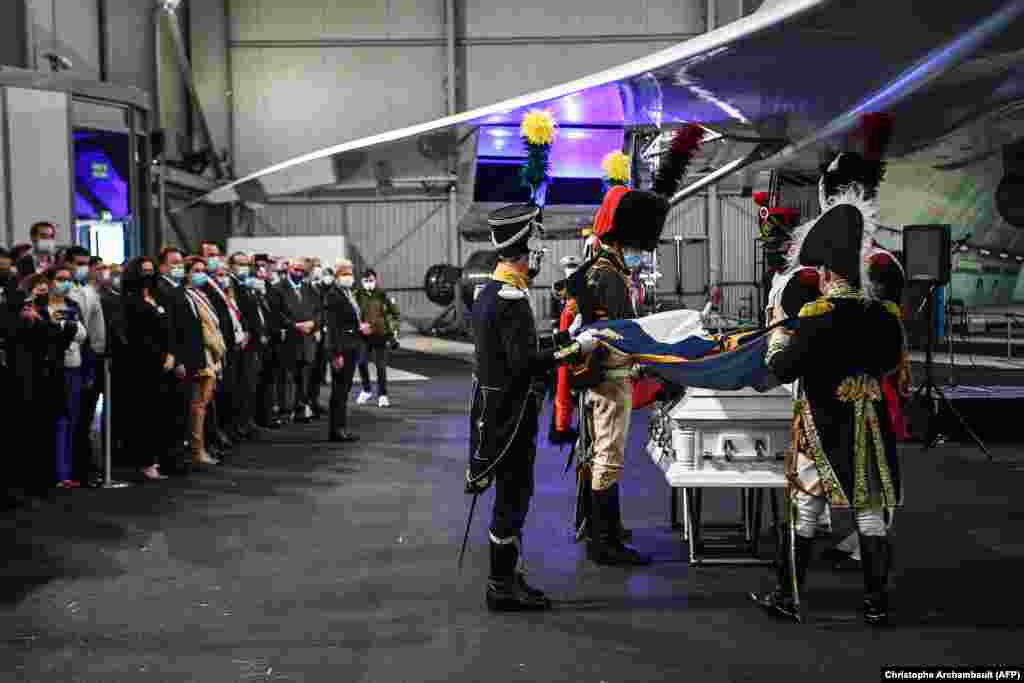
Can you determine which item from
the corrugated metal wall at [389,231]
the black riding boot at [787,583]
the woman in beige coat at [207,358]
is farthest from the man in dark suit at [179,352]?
the corrugated metal wall at [389,231]

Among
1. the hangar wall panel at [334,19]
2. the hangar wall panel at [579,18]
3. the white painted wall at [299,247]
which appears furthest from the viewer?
the hangar wall panel at [579,18]

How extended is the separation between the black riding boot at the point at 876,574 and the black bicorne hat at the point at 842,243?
113 centimetres

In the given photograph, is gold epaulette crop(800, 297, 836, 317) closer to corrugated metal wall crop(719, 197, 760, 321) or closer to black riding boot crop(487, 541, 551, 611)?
black riding boot crop(487, 541, 551, 611)

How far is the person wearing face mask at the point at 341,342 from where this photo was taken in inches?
436

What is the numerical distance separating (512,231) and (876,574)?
2257mm

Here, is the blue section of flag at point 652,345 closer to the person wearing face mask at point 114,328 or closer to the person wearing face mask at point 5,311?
the person wearing face mask at point 5,311

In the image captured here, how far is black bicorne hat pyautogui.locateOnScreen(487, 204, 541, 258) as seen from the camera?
520 centimetres

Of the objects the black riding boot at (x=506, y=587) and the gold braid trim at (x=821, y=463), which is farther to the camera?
the black riding boot at (x=506, y=587)

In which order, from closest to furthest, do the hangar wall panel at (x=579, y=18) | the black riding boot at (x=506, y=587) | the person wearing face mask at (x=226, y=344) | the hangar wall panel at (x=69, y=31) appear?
the black riding boot at (x=506, y=587), the person wearing face mask at (x=226, y=344), the hangar wall panel at (x=69, y=31), the hangar wall panel at (x=579, y=18)

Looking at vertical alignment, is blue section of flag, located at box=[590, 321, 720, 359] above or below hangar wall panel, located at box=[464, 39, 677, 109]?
below

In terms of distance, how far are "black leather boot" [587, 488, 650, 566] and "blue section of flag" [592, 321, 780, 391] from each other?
105 centimetres

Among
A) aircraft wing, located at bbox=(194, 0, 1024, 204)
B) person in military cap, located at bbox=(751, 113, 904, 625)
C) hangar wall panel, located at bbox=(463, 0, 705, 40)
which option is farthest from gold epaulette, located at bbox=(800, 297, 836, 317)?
hangar wall panel, located at bbox=(463, 0, 705, 40)

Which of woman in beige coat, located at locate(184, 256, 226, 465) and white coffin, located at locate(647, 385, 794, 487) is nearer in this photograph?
white coffin, located at locate(647, 385, 794, 487)

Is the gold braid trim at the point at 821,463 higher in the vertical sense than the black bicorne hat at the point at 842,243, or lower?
lower
